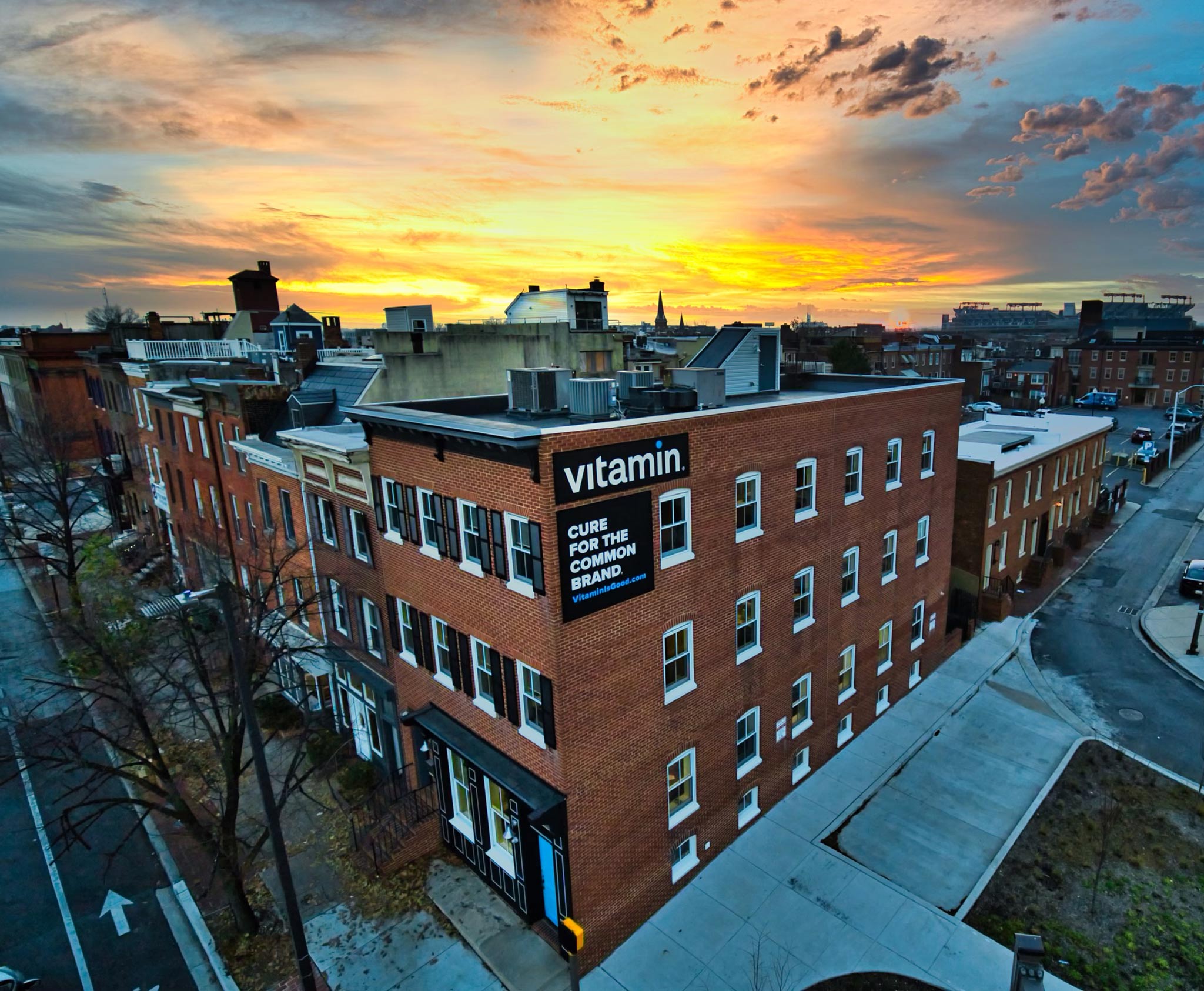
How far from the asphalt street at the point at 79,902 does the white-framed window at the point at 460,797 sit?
6.65m

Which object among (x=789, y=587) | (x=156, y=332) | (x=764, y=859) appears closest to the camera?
(x=764, y=859)

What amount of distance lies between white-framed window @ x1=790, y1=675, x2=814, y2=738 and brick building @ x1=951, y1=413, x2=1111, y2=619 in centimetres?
1501

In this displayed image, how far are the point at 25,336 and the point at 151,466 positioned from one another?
109 feet

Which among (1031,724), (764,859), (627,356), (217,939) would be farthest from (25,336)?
(1031,724)

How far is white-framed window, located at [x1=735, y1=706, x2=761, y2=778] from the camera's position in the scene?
1852cm

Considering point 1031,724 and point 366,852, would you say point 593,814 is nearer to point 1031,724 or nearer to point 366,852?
point 366,852

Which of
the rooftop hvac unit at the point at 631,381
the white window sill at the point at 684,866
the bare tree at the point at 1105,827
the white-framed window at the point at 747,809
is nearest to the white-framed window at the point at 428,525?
the rooftop hvac unit at the point at 631,381

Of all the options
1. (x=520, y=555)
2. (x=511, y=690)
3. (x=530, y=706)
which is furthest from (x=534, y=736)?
(x=520, y=555)

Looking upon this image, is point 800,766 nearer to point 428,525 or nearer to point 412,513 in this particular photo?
point 428,525

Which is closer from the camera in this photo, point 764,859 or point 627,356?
point 764,859

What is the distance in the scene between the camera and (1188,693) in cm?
2553

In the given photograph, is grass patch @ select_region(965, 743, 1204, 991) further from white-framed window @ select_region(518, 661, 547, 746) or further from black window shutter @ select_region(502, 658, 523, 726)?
black window shutter @ select_region(502, 658, 523, 726)

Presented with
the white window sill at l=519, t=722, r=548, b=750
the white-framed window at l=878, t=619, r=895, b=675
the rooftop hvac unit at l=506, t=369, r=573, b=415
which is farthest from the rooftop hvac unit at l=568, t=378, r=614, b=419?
the white-framed window at l=878, t=619, r=895, b=675

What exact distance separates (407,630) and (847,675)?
14560 millimetres
